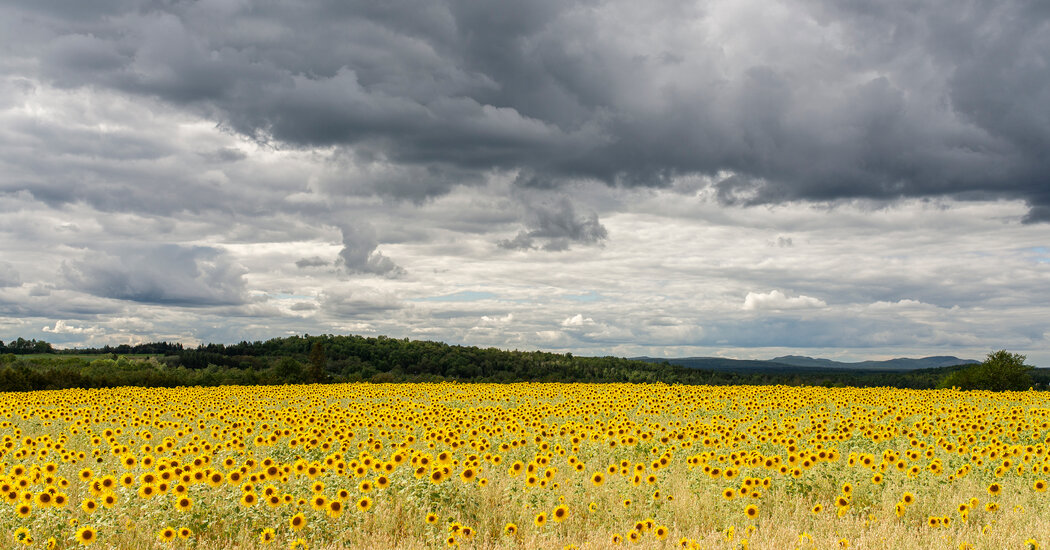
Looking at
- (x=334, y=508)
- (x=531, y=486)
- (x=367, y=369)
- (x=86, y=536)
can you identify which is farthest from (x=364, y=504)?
(x=367, y=369)

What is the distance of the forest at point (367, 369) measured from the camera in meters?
52.4

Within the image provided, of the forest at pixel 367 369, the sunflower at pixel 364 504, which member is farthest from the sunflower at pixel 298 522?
the forest at pixel 367 369

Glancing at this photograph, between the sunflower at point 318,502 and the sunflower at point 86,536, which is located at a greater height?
the sunflower at point 318,502

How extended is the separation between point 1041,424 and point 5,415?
34.4 m

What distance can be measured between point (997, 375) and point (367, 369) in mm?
54926

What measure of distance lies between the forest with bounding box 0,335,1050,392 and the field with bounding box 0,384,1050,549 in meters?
33.0

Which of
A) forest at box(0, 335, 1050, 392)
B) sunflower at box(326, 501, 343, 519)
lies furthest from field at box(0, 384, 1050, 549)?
forest at box(0, 335, 1050, 392)

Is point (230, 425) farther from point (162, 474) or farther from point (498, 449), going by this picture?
point (162, 474)

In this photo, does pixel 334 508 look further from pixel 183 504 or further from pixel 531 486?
pixel 531 486

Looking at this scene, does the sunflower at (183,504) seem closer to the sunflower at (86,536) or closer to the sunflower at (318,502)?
the sunflower at (86,536)

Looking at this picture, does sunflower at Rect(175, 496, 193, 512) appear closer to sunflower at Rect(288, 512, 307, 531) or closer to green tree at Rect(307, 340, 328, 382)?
sunflower at Rect(288, 512, 307, 531)

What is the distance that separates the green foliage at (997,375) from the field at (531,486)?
Result: 3595 cm

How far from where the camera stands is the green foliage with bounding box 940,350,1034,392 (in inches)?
2050

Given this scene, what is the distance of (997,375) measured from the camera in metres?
53.1
